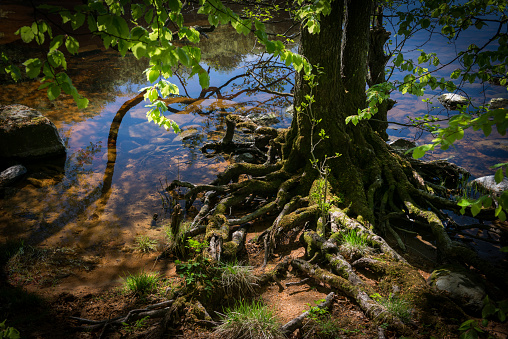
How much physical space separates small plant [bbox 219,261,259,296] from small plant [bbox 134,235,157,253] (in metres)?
2.17

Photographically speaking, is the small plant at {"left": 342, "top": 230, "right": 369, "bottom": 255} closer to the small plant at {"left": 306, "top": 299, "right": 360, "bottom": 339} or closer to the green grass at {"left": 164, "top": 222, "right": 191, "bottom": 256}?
the small plant at {"left": 306, "top": 299, "right": 360, "bottom": 339}

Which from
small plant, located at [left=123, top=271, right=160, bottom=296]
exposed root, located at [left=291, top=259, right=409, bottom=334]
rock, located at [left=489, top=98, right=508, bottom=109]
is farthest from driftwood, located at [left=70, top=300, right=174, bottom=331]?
rock, located at [left=489, top=98, right=508, bottom=109]

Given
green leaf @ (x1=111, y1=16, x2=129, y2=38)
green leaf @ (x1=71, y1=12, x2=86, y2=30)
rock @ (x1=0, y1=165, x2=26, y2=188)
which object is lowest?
rock @ (x1=0, y1=165, x2=26, y2=188)

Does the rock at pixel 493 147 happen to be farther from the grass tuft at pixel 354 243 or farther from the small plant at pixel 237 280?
the small plant at pixel 237 280

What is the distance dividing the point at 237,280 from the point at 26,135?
782 cm

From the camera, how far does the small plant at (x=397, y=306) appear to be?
2.79m

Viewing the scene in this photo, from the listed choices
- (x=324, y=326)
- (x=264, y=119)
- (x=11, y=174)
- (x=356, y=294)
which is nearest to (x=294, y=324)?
(x=324, y=326)

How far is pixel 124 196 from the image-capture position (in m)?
6.99

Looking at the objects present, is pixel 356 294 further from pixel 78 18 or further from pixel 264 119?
pixel 264 119

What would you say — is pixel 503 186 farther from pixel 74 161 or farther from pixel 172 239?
pixel 74 161

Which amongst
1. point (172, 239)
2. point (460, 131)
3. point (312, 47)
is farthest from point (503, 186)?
point (172, 239)

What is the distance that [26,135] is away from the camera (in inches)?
309

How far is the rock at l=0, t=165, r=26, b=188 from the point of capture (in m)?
6.79

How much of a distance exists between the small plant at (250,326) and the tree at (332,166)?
931 millimetres
